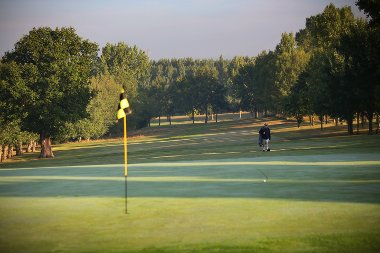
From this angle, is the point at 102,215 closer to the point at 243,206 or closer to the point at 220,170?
the point at 243,206

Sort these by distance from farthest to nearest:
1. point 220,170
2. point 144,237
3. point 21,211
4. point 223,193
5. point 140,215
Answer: point 220,170 < point 223,193 < point 21,211 < point 140,215 < point 144,237

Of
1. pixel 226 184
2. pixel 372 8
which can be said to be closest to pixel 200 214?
pixel 226 184

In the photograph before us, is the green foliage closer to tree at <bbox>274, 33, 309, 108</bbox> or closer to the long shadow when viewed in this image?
the long shadow

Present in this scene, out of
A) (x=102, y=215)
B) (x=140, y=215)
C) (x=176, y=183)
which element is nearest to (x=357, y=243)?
(x=140, y=215)

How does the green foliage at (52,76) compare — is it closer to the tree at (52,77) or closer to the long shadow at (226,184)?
the tree at (52,77)

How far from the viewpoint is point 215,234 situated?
38.5 feet

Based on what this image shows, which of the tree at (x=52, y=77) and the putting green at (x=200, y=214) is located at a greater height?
the tree at (x=52, y=77)

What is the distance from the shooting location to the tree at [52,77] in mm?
66250

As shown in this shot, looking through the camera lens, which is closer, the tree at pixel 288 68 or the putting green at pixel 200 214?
the putting green at pixel 200 214

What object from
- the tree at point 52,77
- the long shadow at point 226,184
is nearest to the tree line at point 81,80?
the tree at point 52,77

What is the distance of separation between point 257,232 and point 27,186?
47.2ft

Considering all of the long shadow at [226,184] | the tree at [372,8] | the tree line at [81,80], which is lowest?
the long shadow at [226,184]

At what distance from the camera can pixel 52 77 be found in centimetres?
6675

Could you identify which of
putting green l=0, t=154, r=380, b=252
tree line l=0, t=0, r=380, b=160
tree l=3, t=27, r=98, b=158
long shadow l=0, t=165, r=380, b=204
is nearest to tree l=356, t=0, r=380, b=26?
tree line l=0, t=0, r=380, b=160
